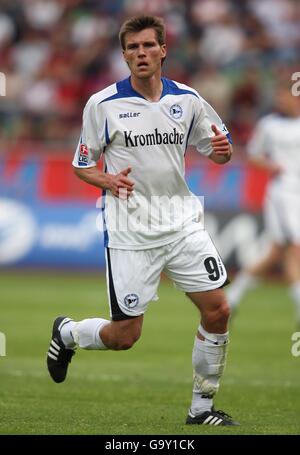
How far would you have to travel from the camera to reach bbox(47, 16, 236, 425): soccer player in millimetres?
7480

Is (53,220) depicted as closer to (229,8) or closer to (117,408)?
(229,8)

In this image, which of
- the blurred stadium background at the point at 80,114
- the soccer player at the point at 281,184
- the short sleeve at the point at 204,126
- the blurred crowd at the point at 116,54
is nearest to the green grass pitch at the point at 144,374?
the blurred stadium background at the point at 80,114

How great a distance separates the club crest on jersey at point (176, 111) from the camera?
7.57m

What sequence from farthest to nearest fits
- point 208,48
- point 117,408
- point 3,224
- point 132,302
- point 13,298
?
point 208,48 < point 3,224 < point 13,298 < point 117,408 < point 132,302

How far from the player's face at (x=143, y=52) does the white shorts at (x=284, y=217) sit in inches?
270

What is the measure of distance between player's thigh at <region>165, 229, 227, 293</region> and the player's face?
3.97ft

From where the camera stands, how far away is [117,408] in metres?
8.18

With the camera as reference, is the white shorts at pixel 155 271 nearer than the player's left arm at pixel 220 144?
Yes

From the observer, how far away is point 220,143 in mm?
7633

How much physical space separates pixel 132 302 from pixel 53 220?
11.1 m

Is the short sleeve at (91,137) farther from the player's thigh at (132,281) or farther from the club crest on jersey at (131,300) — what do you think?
the club crest on jersey at (131,300)

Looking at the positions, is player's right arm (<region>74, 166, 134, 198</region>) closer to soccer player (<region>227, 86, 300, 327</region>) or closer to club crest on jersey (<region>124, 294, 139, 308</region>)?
club crest on jersey (<region>124, 294, 139, 308</region>)

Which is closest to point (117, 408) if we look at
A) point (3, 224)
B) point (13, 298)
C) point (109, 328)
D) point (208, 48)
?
point (109, 328)

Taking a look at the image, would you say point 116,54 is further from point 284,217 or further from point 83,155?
point 83,155
